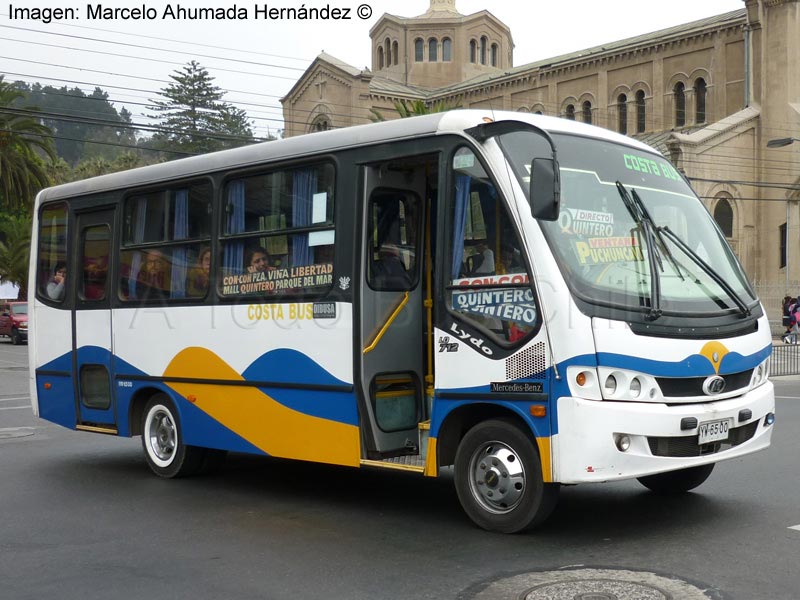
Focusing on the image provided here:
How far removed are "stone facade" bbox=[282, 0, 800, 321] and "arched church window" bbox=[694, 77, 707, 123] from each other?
5 centimetres

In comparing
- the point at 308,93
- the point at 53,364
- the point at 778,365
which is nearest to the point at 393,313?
the point at 53,364

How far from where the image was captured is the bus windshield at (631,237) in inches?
272

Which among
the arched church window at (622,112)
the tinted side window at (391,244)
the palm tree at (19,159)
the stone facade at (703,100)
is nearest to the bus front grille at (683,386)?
the tinted side window at (391,244)

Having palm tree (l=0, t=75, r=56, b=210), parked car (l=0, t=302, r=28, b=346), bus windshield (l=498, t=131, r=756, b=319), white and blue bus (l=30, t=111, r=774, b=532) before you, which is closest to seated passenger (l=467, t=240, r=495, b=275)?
white and blue bus (l=30, t=111, r=774, b=532)

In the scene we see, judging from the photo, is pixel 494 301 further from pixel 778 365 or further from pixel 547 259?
pixel 778 365

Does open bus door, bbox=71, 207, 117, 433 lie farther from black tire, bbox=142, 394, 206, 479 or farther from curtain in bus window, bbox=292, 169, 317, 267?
curtain in bus window, bbox=292, 169, 317, 267

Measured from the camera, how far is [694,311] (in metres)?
7.12

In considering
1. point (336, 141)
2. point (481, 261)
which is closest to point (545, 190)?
point (481, 261)

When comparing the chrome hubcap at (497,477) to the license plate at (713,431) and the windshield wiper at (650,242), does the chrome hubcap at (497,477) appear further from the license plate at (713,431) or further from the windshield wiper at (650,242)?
the windshield wiper at (650,242)

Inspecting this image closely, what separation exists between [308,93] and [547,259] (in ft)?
202

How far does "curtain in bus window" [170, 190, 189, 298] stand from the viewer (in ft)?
32.3

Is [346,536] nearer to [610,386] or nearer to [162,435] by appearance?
[610,386]

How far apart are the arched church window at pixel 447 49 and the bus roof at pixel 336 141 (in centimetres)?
6229

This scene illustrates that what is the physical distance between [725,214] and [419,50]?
101 ft
